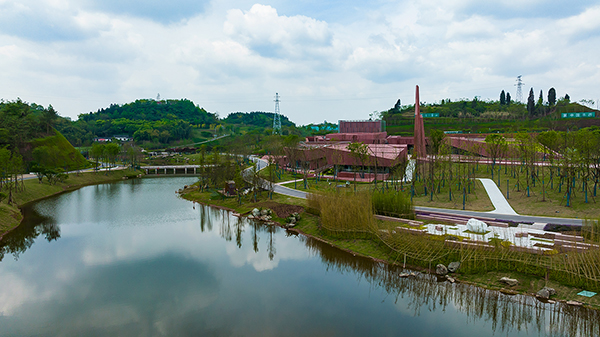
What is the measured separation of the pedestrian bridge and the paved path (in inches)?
2102

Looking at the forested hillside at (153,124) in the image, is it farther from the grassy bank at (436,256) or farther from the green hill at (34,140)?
the grassy bank at (436,256)

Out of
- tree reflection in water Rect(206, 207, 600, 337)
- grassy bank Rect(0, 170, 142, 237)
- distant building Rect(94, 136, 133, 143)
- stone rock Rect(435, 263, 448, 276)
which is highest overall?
distant building Rect(94, 136, 133, 143)

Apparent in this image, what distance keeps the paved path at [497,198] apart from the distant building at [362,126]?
4494 cm

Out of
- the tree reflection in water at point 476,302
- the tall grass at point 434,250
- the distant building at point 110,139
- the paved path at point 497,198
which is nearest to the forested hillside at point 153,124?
the distant building at point 110,139

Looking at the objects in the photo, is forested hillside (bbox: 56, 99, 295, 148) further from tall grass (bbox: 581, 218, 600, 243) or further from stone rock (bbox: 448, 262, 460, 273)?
tall grass (bbox: 581, 218, 600, 243)

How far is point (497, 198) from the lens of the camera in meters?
28.2

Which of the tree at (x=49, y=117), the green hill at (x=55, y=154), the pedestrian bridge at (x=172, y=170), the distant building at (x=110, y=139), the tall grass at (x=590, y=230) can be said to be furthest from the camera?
the distant building at (x=110, y=139)

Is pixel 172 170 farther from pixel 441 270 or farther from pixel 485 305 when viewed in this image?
pixel 485 305

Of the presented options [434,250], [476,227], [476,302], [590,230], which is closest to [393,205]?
[476,227]

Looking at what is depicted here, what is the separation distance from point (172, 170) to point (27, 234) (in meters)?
47.5

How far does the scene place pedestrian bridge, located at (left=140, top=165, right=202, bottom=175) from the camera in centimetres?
7119

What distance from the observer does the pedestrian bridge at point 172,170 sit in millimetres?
71188

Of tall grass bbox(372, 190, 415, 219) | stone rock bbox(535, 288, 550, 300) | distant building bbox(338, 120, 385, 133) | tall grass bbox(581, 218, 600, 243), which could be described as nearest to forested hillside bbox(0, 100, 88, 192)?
tall grass bbox(372, 190, 415, 219)

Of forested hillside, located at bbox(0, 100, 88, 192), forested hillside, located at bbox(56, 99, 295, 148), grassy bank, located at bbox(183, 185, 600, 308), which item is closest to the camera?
grassy bank, located at bbox(183, 185, 600, 308)
